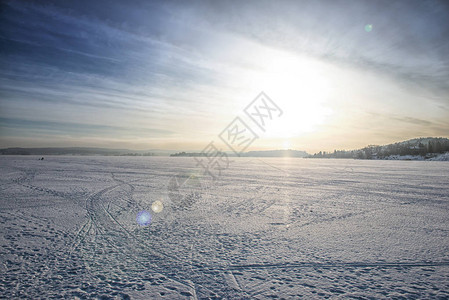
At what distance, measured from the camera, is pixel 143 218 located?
697 centimetres

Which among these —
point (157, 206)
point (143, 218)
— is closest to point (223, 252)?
point (143, 218)

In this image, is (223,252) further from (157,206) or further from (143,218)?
(157,206)

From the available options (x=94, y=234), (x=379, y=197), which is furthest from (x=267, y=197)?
(x=94, y=234)

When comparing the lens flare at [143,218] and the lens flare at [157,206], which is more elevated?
the lens flare at [143,218]

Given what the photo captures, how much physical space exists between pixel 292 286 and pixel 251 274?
2.16 ft

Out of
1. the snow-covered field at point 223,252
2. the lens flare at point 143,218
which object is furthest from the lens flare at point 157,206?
the lens flare at point 143,218

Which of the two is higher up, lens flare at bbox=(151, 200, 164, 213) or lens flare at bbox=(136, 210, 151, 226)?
lens flare at bbox=(136, 210, 151, 226)

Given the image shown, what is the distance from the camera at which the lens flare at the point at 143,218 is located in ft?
21.3

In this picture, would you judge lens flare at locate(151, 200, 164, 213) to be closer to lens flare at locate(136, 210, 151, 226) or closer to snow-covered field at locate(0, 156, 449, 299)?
snow-covered field at locate(0, 156, 449, 299)

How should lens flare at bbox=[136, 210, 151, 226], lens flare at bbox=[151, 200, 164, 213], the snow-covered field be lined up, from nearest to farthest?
the snow-covered field → lens flare at bbox=[136, 210, 151, 226] → lens flare at bbox=[151, 200, 164, 213]

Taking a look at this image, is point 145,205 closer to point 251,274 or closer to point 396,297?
point 251,274

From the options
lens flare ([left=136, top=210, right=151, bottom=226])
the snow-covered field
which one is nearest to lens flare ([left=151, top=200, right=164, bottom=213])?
the snow-covered field

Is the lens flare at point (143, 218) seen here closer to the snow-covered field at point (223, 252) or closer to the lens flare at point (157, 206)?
the snow-covered field at point (223, 252)

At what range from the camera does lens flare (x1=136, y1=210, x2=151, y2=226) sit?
6.49 meters
